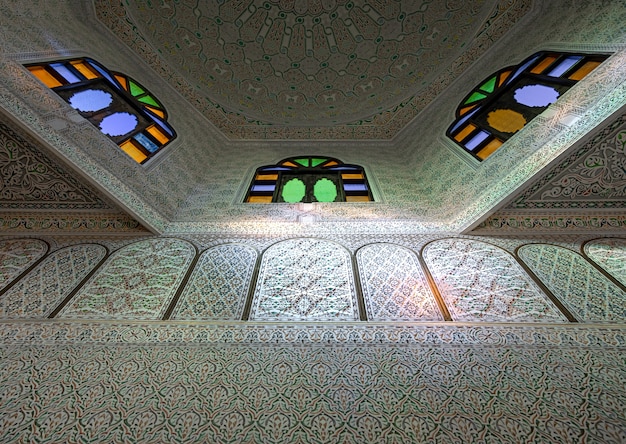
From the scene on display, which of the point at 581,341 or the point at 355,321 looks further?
the point at 355,321

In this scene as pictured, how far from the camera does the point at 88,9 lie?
3.81 m

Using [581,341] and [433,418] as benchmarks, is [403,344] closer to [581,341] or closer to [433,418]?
[433,418]

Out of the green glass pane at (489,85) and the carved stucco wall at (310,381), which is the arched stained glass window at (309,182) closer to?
the green glass pane at (489,85)

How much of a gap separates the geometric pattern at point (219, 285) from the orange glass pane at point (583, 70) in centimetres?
327

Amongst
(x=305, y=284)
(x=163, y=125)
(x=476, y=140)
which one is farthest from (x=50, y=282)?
(x=476, y=140)

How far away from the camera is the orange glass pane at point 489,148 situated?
3.04 meters

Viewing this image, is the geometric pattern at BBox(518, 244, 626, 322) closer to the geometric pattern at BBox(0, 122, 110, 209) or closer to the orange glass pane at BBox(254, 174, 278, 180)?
the orange glass pane at BBox(254, 174, 278, 180)

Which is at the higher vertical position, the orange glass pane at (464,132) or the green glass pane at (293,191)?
the orange glass pane at (464,132)

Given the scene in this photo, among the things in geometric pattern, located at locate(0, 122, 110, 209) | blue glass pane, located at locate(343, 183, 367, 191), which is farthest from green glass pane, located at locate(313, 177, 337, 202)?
geometric pattern, located at locate(0, 122, 110, 209)

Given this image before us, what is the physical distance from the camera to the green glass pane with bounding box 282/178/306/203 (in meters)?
3.56

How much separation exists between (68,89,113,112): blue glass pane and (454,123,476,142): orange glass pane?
4001 millimetres

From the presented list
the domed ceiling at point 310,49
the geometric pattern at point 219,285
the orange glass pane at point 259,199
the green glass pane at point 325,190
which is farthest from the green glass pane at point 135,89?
the geometric pattern at point 219,285

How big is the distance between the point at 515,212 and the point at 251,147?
3797 mm

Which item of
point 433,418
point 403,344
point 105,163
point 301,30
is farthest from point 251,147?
point 433,418
